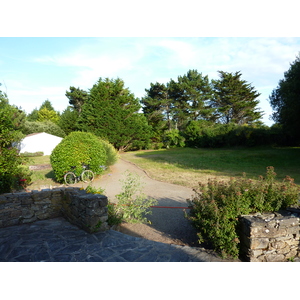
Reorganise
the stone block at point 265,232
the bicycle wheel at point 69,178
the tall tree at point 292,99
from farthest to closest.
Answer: the tall tree at point 292,99 < the bicycle wheel at point 69,178 < the stone block at point 265,232

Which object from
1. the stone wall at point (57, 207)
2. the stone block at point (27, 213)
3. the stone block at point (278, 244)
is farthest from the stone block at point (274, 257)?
the stone block at point (27, 213)

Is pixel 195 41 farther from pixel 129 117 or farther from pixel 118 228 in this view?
pixel 129 117

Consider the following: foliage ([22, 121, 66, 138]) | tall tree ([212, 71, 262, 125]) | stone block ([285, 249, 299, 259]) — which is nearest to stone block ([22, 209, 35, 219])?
stone block ([285, 249, 299, 259])

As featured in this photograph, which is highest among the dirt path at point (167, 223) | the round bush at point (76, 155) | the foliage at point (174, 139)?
the foliage at point (174, 139)

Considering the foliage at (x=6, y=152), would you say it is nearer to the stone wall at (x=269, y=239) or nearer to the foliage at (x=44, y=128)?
the stone wall at (x=269, y=239)

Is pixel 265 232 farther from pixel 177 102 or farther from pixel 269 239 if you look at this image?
pixel 177 102

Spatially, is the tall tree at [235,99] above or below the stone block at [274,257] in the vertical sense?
above

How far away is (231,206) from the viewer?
3.36 meters

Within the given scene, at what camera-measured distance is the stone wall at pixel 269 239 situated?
299 centimetres

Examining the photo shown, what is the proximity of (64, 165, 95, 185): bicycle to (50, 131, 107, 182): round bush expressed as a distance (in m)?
0.14

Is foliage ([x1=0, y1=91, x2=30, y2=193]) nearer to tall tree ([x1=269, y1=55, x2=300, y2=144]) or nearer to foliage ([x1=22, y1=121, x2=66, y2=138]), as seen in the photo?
tall tree ([x1=269, y1=55, x2=300, y2=144])

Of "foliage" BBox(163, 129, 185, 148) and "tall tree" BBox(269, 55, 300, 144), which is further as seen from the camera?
"foliage" BBox(163, 129, 185, 148)

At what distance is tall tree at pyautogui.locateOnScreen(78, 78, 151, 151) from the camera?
26.6 metres

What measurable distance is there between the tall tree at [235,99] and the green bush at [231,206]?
3151cm
